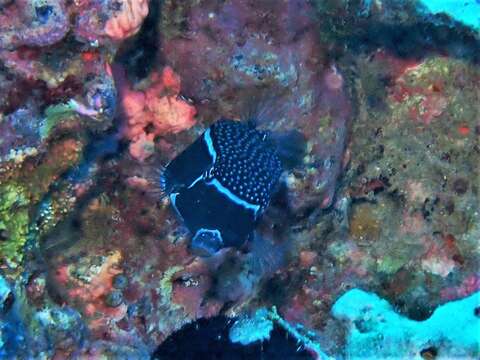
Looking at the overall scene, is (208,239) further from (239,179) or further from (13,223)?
(13,223)

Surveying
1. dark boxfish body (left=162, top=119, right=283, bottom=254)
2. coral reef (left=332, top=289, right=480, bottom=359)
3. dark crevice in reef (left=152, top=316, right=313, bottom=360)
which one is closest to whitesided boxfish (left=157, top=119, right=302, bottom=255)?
dark boxfish body (left=162, top=119, right=283, bottom=254)

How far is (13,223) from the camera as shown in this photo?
10.4 feet

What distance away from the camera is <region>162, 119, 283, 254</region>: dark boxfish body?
11.2ft

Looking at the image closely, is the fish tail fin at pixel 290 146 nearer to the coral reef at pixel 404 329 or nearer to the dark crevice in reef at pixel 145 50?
the dark crevice in reef at pixel 145 50

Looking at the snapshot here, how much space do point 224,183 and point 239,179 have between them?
0.40 ft

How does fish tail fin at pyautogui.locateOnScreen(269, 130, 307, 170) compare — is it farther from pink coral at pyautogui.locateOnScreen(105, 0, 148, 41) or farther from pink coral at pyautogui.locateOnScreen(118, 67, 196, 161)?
pink coral at pyautogui.locateOnScreen(105, 0, 148, 41)

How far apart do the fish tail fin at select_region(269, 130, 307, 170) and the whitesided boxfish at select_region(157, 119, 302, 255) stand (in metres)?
0.68

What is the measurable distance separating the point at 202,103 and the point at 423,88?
249 centimetres

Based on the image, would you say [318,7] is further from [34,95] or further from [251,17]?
[34,95]

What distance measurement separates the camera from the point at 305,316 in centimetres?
535

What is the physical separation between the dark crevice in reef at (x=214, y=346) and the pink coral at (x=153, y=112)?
1.66 m

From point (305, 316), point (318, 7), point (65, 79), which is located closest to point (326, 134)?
point (318, 7)

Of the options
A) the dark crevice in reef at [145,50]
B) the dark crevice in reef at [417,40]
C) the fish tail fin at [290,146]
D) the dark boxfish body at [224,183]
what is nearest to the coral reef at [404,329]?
the fish tail fin at [290,146]

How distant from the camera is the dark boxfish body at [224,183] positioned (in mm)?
3400
